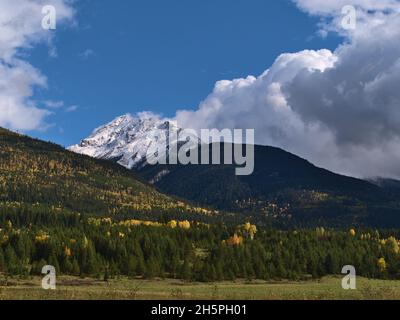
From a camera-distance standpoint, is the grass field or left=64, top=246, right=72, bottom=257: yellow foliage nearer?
the grass field

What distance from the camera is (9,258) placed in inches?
6747

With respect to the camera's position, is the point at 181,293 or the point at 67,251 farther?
the point at 67,251

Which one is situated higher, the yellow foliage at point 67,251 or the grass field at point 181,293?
the yellow foliage at point 67,251

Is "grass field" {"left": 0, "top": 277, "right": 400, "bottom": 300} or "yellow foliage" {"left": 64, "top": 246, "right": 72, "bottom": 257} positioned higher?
"yellow foliage" {"left": 64, "top": 246, "right": 72, "bottom": 257}

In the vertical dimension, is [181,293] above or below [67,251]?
below

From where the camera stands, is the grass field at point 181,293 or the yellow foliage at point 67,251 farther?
the yellow foliage at point 67,251
